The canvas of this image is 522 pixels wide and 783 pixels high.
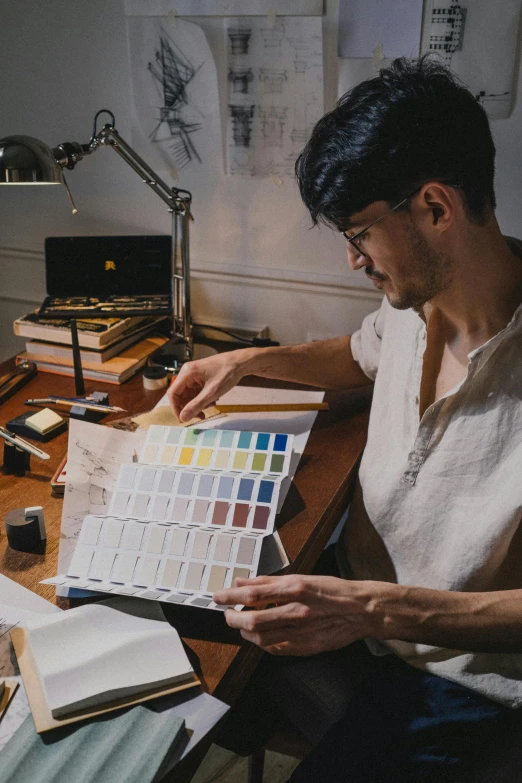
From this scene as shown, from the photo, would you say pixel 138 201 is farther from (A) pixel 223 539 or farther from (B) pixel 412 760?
(B) pixel 412 760

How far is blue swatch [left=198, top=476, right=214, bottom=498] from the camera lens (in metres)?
1.05

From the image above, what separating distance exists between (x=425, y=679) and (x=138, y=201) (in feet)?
4.39

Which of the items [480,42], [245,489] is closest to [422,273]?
[245,489]

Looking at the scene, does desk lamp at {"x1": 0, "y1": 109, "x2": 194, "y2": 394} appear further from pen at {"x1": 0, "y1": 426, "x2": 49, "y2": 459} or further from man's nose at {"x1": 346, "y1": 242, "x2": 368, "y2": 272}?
man's nose at {"x1": 346, "y1": 242, "x2": 368, "y2": 272}

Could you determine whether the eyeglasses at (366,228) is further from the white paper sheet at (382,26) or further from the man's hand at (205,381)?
the white paper sheet at (382,26)

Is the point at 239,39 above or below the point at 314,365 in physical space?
above

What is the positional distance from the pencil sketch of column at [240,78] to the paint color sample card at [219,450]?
2.82 ft

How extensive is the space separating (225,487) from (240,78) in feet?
3.35

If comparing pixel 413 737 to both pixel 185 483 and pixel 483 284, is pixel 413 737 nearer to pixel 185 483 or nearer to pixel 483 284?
pixel 185 483

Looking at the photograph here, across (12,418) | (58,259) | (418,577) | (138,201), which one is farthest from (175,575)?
(138,201)

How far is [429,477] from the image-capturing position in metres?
1.10

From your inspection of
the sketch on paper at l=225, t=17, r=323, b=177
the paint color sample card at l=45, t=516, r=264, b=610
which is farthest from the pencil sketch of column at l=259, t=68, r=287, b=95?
the paint color sample card at l=45, t=516, r=264, b=610

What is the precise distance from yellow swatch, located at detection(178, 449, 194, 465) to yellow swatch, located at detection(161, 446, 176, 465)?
15 millimetres

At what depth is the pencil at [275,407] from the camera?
136 centimetres
